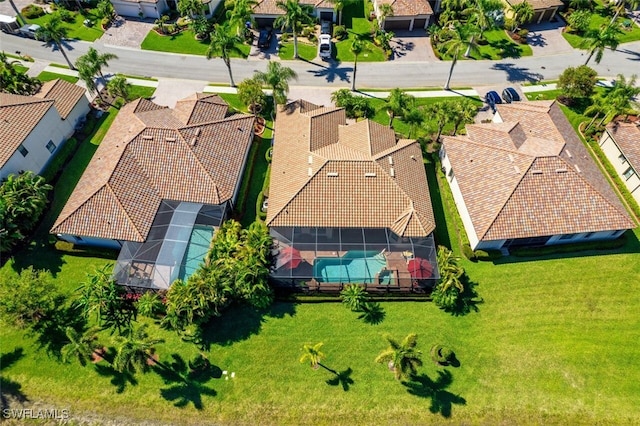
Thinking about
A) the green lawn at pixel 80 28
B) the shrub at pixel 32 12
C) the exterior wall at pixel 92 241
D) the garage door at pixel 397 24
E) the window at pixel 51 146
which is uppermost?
the garage door at pixel 397 24

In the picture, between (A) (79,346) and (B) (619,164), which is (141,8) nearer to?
(A) (79,346)

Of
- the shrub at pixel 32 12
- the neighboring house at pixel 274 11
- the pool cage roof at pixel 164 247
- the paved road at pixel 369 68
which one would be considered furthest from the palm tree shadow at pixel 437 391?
the shrub at pixel 32 12

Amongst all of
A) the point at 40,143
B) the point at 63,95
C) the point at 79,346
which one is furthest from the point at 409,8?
the point at 79,346

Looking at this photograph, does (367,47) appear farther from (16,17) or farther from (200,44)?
(16,17)

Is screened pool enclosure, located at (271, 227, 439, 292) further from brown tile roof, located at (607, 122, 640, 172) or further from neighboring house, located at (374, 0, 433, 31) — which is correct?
neighboring house, located at (374, 0, 433, 31)

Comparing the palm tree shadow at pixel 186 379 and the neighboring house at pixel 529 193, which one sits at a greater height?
the neighboring house at pixel 529 193

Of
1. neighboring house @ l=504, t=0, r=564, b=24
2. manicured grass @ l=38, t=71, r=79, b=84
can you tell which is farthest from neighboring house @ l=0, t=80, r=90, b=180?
neighboring house @ l=504, t=0, r=564, b=24

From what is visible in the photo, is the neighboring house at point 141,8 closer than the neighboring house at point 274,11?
No

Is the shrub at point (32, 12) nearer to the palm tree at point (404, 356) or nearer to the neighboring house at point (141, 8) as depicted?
the neighboring house at point (141, 8)
